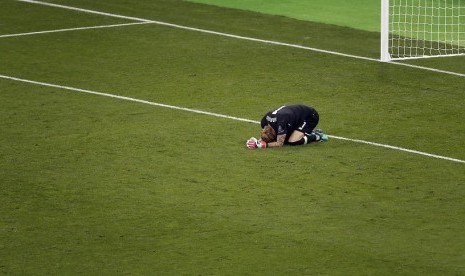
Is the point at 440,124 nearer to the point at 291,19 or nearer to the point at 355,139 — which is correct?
the point at 355,139

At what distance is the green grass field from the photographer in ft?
38.9

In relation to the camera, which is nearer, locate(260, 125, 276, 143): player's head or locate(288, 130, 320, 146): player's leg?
locate(260, 125, 276, 143): player's head

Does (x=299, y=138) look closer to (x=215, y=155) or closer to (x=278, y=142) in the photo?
(x=278, y=142)

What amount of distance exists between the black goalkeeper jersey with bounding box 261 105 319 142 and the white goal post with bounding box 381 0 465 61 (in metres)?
4.30

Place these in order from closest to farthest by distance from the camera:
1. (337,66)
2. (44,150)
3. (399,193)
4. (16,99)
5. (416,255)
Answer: (416,255) → (399,193) → (44,150) → (16,99) → (337,66)

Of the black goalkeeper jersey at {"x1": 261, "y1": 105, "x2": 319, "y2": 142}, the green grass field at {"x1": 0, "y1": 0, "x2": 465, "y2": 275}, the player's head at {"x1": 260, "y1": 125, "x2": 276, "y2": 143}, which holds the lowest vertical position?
the green grass field at {"x1": 0, "y1": 0, "x2": 465, "y2": 275}

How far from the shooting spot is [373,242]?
12.1 m

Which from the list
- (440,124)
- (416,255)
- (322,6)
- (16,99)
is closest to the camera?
(416,255)

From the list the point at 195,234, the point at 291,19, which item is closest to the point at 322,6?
the point at 291,19

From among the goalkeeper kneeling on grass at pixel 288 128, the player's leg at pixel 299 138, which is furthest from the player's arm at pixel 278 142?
the player's leg at pixel 299 138

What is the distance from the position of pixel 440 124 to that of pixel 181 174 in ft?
11.7

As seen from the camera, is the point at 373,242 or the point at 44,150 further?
the point at 44,150

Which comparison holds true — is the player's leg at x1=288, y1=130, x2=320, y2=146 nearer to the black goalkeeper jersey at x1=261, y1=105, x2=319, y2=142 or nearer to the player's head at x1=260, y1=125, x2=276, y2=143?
the black goalkeeper jersey at x1=261, y1=105, x2=319, y2=142

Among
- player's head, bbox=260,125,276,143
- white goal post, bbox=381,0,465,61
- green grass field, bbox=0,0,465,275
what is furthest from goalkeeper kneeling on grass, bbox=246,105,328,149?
white goal post, bbox=381,0,465,61
